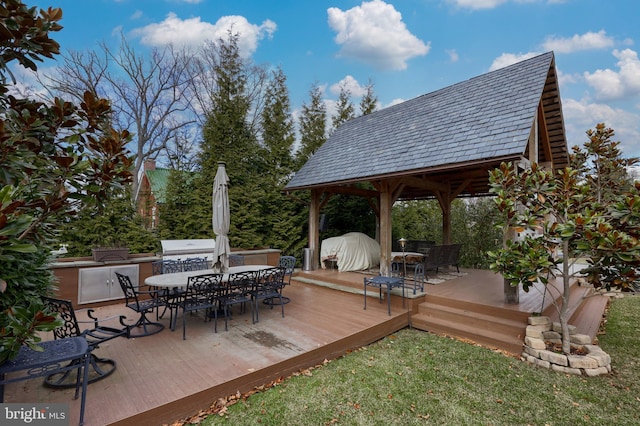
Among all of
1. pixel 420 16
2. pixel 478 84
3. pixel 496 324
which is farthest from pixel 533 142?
pixel 420 16

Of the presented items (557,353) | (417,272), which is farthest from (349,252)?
(557,353)

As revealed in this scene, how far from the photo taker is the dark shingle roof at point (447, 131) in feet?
18.8

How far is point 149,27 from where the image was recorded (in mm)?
13500

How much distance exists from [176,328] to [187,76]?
14.7 m

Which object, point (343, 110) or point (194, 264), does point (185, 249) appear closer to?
point (194, 264)

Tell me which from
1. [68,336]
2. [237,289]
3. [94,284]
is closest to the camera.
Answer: [68,336]

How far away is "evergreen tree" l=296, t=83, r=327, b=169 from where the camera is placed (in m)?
12.7

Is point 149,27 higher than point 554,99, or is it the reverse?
point 149,27

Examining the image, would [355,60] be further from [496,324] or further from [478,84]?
[496,324]

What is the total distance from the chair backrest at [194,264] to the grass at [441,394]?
4.01 metres

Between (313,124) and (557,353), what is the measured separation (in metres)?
11.4

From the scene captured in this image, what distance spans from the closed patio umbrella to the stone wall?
5.08 metres

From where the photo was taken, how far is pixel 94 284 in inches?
240

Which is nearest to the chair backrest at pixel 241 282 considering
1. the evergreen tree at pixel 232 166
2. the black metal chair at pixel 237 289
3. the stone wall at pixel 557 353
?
the black metal chair at pixel 237 289
